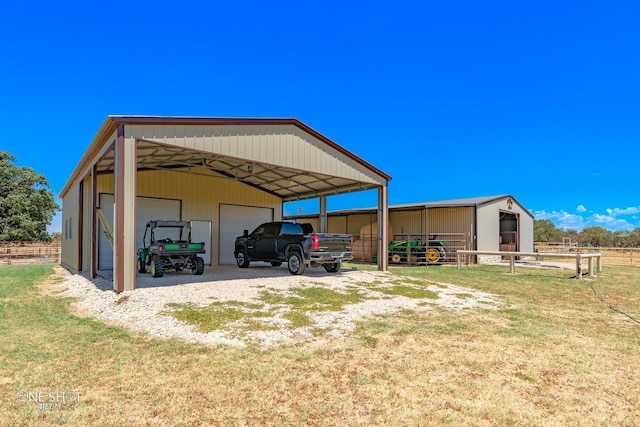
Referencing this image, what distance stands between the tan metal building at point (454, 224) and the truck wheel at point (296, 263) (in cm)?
880

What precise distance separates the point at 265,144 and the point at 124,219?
433cm

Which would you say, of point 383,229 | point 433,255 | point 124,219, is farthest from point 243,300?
point 433,255

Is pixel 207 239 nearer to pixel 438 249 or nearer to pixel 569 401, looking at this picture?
pixel 438 249

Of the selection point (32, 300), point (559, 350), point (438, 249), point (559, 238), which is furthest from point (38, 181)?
point (559, 238)

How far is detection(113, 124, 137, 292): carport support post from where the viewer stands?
334 inches

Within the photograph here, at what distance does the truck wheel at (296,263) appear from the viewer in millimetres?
12148

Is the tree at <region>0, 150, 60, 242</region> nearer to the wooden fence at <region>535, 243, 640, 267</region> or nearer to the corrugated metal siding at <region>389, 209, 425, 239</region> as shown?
the corrugated metal siding at <region>389, 209, 425, 239</region>

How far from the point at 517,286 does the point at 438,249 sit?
8.65 meters

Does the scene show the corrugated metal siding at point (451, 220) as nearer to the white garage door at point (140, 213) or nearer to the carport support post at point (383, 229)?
the carport support post at point (383, 229)

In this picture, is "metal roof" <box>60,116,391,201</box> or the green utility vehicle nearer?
"metal roof" <box>60,116,391,201</box>

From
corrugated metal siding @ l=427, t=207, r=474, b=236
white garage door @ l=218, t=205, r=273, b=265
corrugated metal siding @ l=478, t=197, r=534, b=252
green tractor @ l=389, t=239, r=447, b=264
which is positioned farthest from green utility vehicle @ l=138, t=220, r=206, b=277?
corrugated metal siding @ l=478, t=197, r=534, b=252

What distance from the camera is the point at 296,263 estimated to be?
12.3 m

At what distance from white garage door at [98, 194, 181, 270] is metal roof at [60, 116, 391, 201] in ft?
4.12

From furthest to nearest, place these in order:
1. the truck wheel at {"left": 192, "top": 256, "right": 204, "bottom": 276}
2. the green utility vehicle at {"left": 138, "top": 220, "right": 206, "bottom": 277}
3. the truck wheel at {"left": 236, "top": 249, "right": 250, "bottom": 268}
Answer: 1. the truck wheel at {"left": 236, "top": 249, "right": 250, "bottom": 268}
2. the truck wheel at {"left": 192, "top": 256, "right": 204, "bottom": 276}
3. the green utility vehicle at {"left": 138, "top": 220, "right": 206, "bottom": 277}
